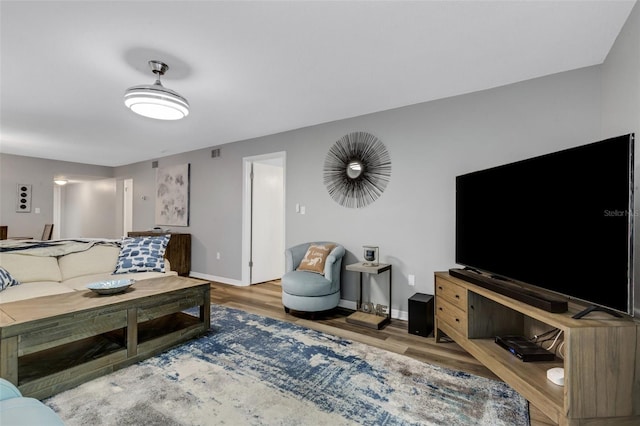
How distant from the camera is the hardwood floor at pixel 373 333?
2250 mm

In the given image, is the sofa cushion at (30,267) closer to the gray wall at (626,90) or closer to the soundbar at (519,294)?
the soundbar at (519,294)

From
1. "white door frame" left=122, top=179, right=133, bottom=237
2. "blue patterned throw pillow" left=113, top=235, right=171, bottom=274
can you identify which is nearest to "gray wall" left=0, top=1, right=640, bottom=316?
"blue patterned throw pillow" left=113, top=235, right=171, bottom=274

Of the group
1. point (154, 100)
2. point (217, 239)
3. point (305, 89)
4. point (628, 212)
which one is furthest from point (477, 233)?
point (217, 239)

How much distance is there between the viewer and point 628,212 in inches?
53.3

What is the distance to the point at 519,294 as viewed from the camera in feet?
5.74

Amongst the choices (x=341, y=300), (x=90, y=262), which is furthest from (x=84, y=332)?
(x=341, y=300)

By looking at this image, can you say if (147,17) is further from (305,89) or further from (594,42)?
(594,42)

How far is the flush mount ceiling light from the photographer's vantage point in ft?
7.47

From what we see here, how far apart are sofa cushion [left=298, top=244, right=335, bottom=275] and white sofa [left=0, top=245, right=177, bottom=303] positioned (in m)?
1.51

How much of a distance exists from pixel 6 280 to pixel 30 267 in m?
0.29

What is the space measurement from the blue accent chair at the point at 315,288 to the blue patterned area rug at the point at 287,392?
0.68 meters

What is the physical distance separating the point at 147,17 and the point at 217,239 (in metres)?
3.74

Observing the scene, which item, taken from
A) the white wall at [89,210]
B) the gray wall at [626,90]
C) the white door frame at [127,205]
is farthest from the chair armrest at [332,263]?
the white wall at [89,210]

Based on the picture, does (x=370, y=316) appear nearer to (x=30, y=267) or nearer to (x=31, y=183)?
(x=30, y=267)
